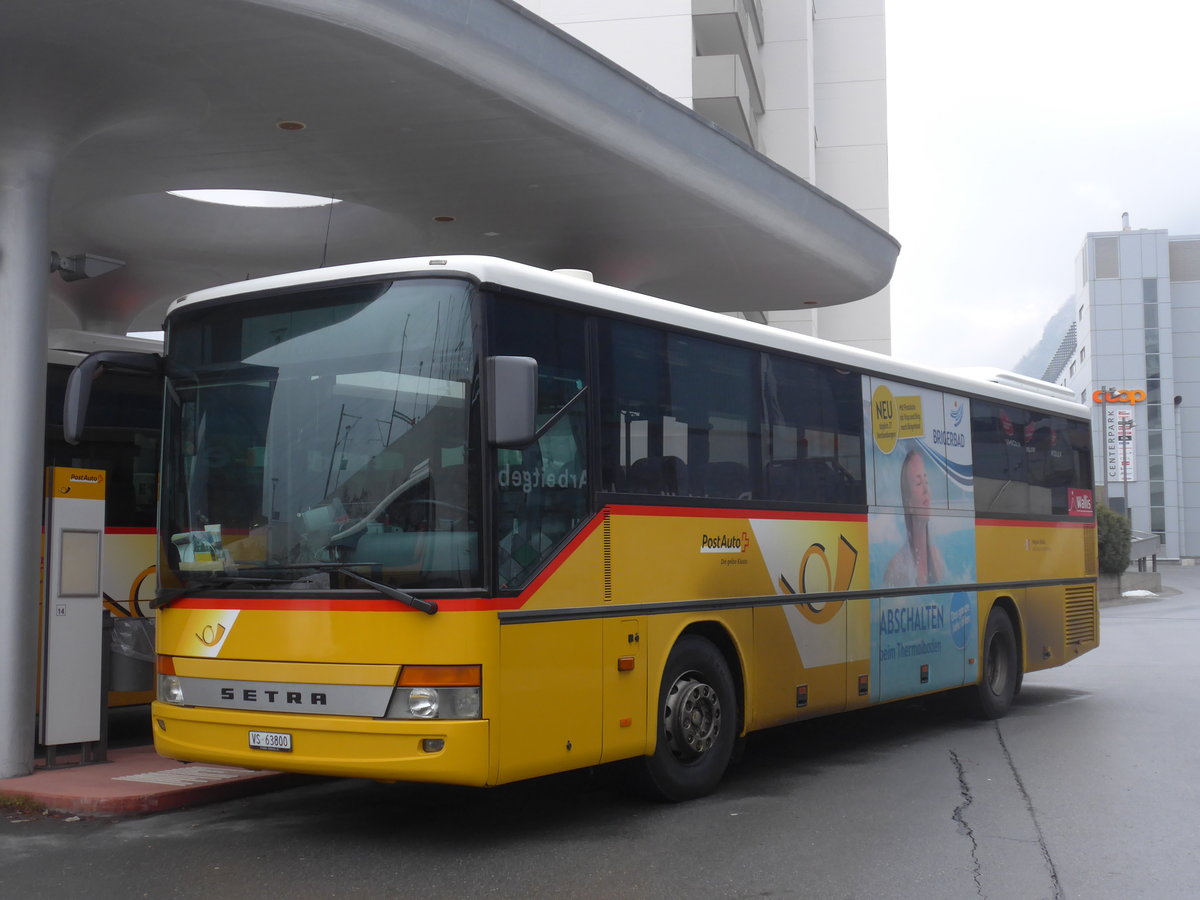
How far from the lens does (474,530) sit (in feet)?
23.3

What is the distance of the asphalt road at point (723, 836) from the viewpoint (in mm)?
6668

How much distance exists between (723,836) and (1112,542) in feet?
108

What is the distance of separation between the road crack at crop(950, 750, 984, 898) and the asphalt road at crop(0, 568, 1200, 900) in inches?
1.0

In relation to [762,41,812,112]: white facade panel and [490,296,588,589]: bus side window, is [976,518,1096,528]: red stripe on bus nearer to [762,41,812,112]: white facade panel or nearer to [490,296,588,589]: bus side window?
[490,296,588,589]: bus side window

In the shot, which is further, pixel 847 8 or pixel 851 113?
pixel 847 8

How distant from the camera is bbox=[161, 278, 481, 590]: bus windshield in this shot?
281 inches

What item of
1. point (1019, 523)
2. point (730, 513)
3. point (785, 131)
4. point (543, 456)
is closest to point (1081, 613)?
point (1019, 523)

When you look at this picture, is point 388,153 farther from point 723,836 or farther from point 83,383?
point 723,836

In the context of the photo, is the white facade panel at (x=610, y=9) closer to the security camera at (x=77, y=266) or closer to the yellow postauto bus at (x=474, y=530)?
the security camera at (x=77, y=266)

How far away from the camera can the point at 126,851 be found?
7480 mm

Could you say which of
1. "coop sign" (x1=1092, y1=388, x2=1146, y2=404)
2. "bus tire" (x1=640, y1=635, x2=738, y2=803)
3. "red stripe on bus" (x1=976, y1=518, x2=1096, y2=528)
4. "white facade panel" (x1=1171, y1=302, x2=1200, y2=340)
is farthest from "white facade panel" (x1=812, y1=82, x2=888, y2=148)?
"bus tire" (x1=640, y1=635, x2=738, y2=803)

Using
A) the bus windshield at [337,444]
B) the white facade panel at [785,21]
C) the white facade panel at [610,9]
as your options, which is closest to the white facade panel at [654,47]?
the white facade panel at [610,9]

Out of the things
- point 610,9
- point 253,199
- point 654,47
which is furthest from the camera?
point 610,9

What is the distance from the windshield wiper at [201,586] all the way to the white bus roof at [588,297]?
166 cm
